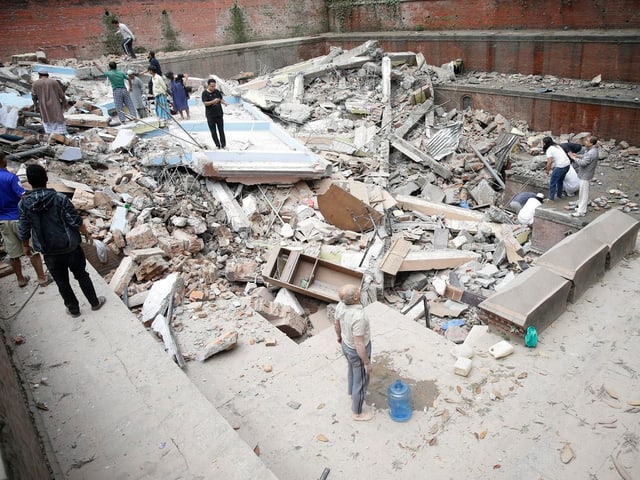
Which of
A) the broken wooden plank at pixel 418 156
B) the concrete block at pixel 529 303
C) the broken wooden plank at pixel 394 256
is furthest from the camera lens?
the broken wooden plank at pixel 418 156

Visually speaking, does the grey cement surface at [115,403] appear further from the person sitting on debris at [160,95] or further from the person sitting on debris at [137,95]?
the person sitting on debris at [137,95]

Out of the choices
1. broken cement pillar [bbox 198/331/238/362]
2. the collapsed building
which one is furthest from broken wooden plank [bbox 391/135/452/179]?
broken cement pillar [bbox 198/331/238/362]

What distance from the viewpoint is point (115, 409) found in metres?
3.49

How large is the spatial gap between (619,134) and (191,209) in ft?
34.4

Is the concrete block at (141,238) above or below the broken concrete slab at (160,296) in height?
above

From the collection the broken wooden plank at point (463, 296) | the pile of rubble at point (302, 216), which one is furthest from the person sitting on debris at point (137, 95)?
the broken wooden plank at point (463, 296)

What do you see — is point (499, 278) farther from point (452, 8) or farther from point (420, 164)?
point (452, 8)

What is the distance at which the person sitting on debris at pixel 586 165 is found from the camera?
21.0ft

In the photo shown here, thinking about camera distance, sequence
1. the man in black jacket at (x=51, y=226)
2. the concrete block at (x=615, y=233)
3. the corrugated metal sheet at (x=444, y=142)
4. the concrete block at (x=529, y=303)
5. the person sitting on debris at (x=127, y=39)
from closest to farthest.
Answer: the man in black jacket at (x=51, y=226), the concrete block at (x=529, y=303), the concrete block at (x=615, y=233), the corrugated metal sheet at (x=444, y=142), the person sitting on debris at (x=127, y=39)

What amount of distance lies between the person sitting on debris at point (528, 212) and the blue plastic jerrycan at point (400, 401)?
5.06 meters

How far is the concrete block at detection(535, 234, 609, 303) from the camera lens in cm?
489

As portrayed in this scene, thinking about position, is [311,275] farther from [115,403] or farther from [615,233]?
[615,233]

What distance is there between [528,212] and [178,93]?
8.65m

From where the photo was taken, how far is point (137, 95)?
1112cm
